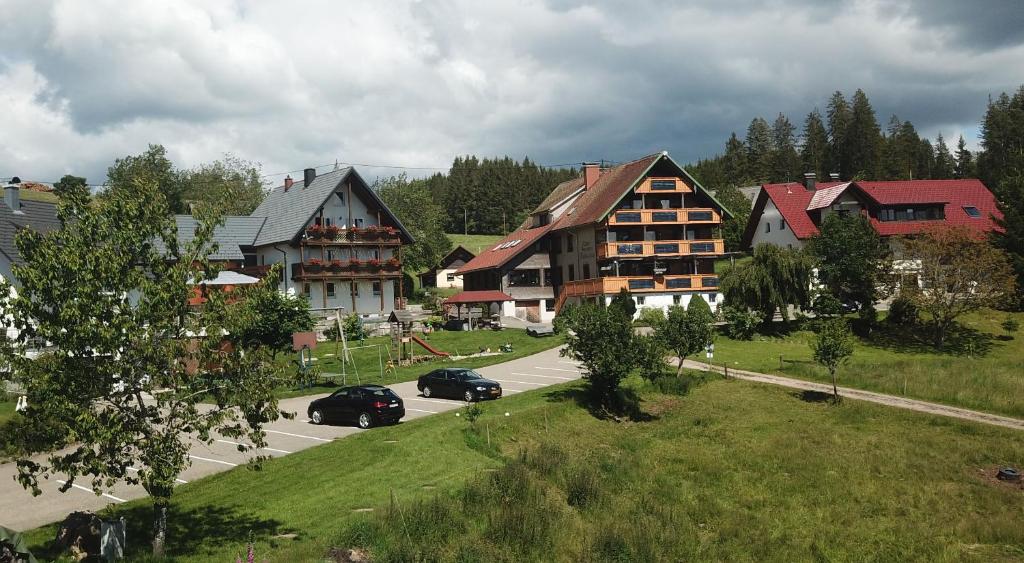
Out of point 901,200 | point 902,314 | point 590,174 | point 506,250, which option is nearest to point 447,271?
point 506,250

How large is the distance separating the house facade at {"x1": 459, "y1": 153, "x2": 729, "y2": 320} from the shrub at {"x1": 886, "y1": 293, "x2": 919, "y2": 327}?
11.8m

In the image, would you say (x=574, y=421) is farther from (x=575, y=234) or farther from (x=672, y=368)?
(x=575, y=234)

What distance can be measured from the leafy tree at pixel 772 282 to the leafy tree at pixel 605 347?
20.4 metres

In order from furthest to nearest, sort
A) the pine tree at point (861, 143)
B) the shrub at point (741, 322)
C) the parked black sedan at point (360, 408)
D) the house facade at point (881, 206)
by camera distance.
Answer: the pine tree at point (861, 143)
the house facade at point (881, 206)
the shrub at point (741, 322)
the parked black sedan at point (360, 408)

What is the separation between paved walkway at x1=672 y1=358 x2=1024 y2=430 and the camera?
31703mm

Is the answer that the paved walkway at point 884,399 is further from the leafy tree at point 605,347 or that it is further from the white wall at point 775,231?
the white wall at point 775,231

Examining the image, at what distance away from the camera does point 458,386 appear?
112 feet

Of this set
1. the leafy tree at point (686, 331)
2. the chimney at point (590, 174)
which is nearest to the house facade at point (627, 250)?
the chimney at point (590, 174)

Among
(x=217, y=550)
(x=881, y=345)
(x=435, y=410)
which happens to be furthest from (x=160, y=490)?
(x=881, y=345)

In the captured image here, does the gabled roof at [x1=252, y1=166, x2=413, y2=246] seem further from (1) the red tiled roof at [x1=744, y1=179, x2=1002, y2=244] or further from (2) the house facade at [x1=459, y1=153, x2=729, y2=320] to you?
(1) the red tiled roof at [x1=744, y1=179, x2=1002, y2=244]

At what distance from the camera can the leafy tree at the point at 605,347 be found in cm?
3253

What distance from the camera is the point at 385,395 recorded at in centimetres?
2975

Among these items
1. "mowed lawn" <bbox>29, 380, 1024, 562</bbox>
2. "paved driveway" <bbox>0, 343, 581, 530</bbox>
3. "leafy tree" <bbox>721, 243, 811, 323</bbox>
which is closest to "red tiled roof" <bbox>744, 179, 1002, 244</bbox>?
"leafy tree" <bbox>721, 243, 811, 323</bbox>

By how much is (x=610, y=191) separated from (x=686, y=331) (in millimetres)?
24913
